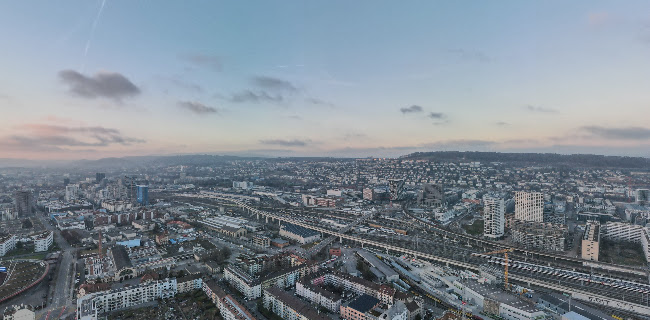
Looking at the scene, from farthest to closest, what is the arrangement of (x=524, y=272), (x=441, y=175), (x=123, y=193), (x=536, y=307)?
(x=441, y=175)
(x=123, y=193)
(x=524, y=272)
(x=536, y=307)

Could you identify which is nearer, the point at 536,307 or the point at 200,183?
the point at 536,307

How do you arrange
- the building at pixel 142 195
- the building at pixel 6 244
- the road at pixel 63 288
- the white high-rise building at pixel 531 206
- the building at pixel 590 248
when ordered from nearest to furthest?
the road at pixel 63 288 → the building at pixel 590 248 → the building at pixel 6 244 → the white high-rise building at pixel 531 206 → the building at pixel 142 195

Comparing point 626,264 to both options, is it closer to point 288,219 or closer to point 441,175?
point 288,219

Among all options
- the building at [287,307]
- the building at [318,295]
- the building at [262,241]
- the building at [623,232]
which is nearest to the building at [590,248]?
the building at [623,232]

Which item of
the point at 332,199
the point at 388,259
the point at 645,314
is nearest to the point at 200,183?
the point at 332,199

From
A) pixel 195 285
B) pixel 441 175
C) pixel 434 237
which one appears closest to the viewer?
pixel 195 285

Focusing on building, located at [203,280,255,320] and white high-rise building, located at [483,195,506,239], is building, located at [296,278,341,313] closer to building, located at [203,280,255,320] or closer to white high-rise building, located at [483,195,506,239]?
building, located at [203,280,255,320]

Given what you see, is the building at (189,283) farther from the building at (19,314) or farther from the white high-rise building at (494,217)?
the white high-rise building at (494,217)
